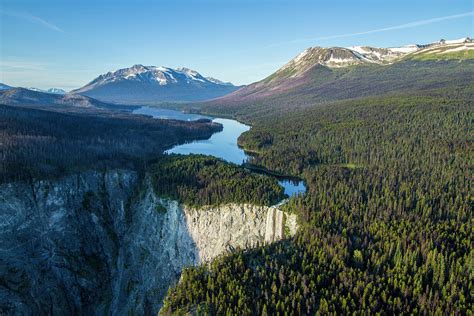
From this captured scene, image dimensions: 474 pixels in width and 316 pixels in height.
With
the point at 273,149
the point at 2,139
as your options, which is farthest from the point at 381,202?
the point at 2,139

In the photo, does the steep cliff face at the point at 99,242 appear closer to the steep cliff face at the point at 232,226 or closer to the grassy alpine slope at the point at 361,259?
the steep cliff face at the point at 232,226

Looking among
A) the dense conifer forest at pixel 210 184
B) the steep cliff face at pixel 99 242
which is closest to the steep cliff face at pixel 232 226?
the steep cliff face at pixel 99 242

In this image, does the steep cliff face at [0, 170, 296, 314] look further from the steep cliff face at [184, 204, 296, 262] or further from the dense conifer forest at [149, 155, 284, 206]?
the dense conifer forest at [149, 155, 284, 206]

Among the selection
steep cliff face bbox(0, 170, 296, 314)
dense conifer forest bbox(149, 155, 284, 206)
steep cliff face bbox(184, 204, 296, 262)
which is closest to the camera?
steep cliff face bbox(0, 170, 296, 314)

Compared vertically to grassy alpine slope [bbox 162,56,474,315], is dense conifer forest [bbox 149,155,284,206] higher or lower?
higher

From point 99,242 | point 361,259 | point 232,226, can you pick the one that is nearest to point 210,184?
point 232,226

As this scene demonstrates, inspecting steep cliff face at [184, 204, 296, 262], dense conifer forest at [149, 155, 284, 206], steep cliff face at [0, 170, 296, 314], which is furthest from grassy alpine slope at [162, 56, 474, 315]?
steep cliff face at [0, 170, 296, 314]

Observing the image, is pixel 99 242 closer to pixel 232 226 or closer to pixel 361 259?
pixel 232 226

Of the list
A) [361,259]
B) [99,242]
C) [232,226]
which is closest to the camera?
[361,259]
